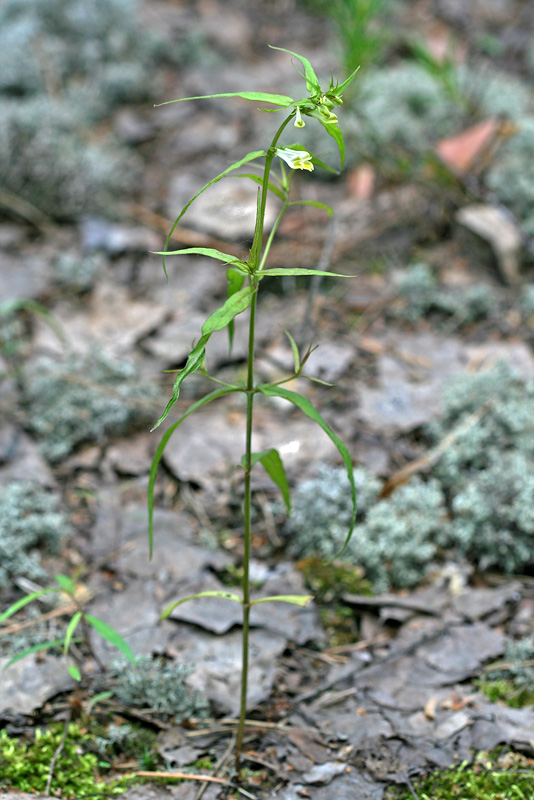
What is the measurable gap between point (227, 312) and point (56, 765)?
145cm

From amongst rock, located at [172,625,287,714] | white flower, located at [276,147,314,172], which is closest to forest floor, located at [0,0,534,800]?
rock, located at [172,625,287,714]

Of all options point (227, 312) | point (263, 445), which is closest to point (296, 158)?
point (227, 312)

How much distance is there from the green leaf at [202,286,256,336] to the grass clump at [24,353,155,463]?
185 centimetres

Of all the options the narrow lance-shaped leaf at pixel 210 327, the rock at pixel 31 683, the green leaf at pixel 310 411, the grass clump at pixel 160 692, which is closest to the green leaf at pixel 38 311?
Result: the rock at pixel 31 683

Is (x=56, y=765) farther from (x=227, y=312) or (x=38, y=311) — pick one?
(x=38, y=311)

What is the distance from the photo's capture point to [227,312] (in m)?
1.32

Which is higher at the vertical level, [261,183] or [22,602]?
[261,183]

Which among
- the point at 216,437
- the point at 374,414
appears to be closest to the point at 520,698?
the point at 374,414

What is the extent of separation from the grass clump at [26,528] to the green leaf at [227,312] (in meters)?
1.58

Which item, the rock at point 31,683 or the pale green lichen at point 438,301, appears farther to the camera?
the pale green lichen at point 438,301

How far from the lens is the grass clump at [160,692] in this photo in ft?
6.66

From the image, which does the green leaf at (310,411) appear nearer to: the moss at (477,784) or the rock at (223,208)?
the moss at (477,784)

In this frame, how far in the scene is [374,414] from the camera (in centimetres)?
320

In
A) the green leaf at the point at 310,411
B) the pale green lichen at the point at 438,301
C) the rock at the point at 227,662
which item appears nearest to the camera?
the green leaf at the point at 310,411
